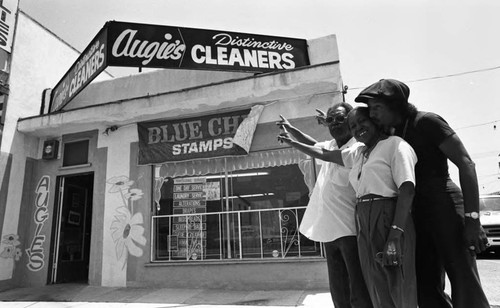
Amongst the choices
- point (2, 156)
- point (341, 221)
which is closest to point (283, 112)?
point (341, 221)

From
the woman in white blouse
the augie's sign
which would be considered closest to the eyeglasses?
the woman in white blouse

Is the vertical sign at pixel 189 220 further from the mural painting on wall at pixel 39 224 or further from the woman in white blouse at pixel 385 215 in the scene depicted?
the woman in white blouse at pixel 385 215

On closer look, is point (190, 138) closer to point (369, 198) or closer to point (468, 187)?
point (369, 198)

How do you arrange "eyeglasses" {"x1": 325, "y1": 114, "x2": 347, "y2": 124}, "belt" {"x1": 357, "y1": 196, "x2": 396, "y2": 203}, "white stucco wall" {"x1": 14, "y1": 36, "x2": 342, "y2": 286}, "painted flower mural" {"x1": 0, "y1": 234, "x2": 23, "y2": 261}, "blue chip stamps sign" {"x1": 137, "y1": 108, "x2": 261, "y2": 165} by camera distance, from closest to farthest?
"belt" {"x1": 357, "y1": 196, "x2": 396, "y2": 203}, "eyeglasses" {"x1": 325, "y1": 114, "x2": 347, "y2": 124}, "white stucco wall" {"x1": 14, "y1": 36, "x2": 342, "y2": 286}, "blue chip stamps sign" {"x1": 137, "y1": 108, "x2": 261, "y2": 165}, "painted flower mural" {"x1": 0, "y1": 234, "x2": 23, "y2": 261}

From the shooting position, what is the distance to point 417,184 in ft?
6.46

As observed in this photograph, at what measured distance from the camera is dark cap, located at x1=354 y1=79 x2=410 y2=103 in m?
1.92

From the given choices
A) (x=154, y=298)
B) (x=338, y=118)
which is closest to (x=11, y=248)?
(x=154, y=298)

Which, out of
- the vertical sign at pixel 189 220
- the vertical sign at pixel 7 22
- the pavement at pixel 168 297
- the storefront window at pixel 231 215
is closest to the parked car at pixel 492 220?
the pavement at pixel 168 297

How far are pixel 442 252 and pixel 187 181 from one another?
4934 mm

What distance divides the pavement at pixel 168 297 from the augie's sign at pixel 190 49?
368 centimetres

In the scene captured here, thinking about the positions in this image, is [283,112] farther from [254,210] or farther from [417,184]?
[417,184]

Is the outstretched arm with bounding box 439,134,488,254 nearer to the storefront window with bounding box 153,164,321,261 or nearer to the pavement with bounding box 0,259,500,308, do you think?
the pavement with bounding box 0,259,500,308

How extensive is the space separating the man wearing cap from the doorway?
6.46m

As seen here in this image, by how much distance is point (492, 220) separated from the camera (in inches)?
351
